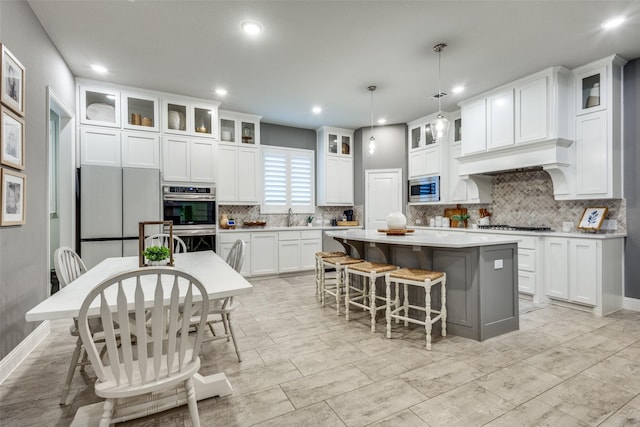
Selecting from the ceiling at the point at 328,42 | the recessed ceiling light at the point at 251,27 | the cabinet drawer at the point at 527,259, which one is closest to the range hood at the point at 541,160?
the cabinet drawer at the point at 527,259

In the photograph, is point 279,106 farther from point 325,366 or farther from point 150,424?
point 150,424

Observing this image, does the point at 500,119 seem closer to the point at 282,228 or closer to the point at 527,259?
the point at 527,259

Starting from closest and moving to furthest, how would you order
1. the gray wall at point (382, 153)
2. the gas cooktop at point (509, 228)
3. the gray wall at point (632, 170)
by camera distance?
1. the gray wall at point (632, 170)
2. the gas cooktop at point (509, 228)
3. the gray wall at point (382, 153)

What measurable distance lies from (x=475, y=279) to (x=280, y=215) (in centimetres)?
402

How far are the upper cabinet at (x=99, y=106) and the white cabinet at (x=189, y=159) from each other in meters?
0.70

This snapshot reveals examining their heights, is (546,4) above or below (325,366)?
above

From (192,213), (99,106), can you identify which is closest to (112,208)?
(192,213)

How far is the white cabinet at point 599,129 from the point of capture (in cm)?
349

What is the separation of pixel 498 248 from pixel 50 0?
4525 millimetres

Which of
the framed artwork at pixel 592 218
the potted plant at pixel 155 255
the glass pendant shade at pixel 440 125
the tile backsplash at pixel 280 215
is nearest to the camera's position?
the potted plant at pixel 155 255

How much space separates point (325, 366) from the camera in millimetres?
2293

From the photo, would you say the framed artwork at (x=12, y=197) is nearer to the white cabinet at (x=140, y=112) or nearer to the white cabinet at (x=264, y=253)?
the white cabinet at (x=140, y=112)

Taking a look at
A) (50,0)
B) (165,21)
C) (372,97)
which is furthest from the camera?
(372,97)

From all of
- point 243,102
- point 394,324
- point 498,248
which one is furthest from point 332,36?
point 394,324
